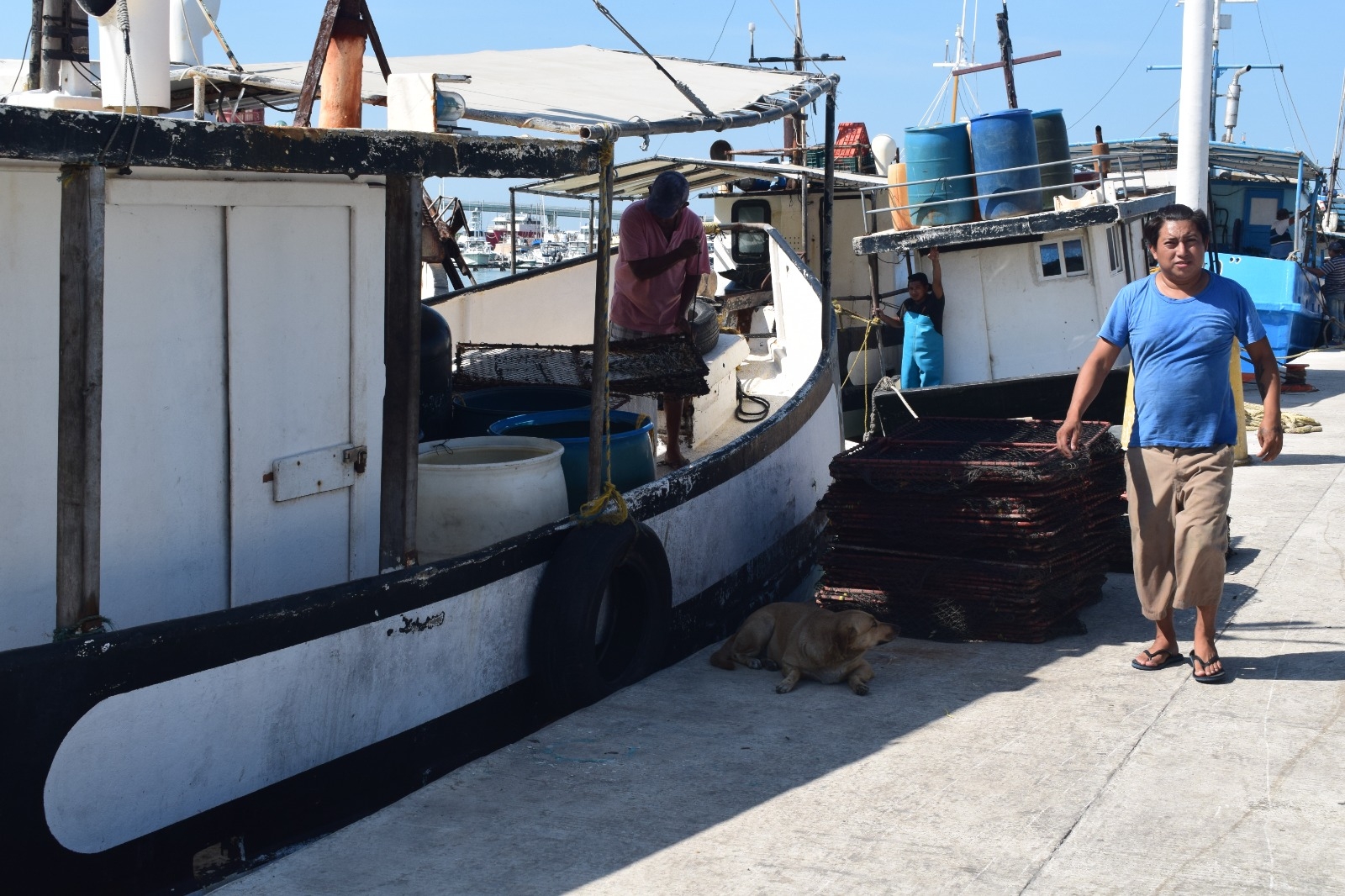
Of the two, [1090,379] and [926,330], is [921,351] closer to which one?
[926,330]

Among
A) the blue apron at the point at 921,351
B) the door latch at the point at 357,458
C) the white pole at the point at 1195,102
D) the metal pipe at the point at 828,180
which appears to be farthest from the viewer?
the blue apron at the point at 921,351

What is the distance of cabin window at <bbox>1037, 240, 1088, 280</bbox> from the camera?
39.0 feet

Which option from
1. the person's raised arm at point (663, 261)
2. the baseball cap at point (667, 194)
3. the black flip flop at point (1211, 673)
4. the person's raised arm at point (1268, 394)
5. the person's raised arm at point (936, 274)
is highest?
the person's raised arm at point (936, 274)

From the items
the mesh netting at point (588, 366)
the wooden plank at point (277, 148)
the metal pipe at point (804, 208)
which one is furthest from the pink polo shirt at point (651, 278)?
the metal pipe at point (804, 208)

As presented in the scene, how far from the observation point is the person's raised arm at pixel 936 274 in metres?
12.2

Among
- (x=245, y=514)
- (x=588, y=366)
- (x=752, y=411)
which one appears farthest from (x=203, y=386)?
(x=752, y=411)

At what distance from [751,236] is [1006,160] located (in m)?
5.39

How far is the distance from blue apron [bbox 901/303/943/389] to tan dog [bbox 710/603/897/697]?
7166mm

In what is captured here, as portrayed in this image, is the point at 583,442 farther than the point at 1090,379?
Yes

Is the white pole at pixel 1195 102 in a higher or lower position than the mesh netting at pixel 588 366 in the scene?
higher

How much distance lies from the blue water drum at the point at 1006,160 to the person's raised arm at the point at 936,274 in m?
0.53

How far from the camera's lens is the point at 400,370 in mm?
4691

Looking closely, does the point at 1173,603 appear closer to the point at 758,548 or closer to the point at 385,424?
the point at 758,548

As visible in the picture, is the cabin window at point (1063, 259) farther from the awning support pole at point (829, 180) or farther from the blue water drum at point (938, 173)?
the awning support pole at point (829, 180)
